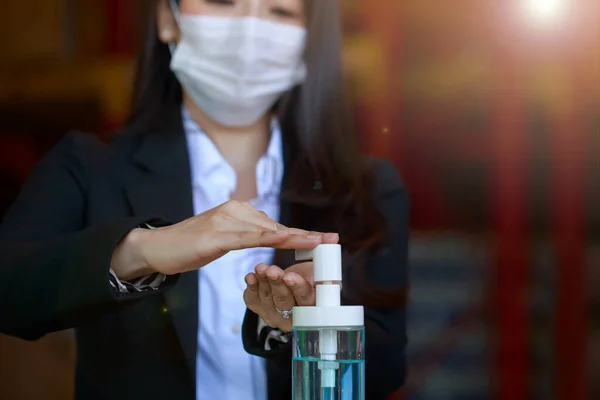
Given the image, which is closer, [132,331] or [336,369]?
[336,369]

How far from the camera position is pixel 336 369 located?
0.79m

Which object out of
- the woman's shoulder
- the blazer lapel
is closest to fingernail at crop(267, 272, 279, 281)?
the blazer lapel

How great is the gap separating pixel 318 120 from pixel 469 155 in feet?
0.70

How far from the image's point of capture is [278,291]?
0.84m

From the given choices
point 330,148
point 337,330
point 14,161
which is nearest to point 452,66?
point 330,148

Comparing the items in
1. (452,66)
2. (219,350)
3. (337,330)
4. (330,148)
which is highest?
(452,66)

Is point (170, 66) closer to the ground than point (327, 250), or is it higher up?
higher up

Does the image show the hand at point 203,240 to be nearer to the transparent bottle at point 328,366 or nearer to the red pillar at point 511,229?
the transparent bottle at point 328,366

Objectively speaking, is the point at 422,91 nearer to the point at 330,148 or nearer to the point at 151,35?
the point at 330,148

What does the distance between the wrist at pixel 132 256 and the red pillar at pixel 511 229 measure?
0.48 m

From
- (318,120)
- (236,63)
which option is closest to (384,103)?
(318,120)

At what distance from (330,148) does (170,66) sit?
0.82 ft

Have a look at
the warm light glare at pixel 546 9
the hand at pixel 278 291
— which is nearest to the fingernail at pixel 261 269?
the hand at pixel 278 291

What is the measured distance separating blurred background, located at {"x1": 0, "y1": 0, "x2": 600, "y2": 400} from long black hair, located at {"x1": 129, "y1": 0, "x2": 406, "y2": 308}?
0.08 ft
